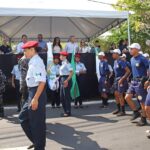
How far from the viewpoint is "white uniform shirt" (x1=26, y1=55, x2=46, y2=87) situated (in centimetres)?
681

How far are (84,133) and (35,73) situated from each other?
106 inches

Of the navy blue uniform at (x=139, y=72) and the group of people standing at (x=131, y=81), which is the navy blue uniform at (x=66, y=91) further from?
the navy blue uniform at (x=139, y=72)

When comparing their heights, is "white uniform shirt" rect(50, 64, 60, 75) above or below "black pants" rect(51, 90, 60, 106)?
above

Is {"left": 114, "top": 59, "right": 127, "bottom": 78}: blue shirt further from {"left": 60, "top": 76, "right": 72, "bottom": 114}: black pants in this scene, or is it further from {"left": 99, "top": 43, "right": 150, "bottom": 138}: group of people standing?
{"left": 60, "top": 76, "right": 72, "bottom": 114}: black pants

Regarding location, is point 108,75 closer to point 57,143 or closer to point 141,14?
point 57,143

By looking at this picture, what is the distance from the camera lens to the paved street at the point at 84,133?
7848 millimetres

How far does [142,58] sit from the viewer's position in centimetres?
932

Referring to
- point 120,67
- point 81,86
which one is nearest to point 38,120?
point 120,67

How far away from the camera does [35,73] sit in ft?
22.4

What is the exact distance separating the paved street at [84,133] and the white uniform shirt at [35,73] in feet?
5.00

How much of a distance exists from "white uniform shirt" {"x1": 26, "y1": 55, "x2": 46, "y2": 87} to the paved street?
1525mm

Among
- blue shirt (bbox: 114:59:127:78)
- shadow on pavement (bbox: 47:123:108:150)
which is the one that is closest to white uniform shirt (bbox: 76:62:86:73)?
blue shirt (bbox: 114:59:127:78)

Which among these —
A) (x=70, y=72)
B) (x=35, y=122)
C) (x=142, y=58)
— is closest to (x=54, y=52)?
(x=70, y=72)

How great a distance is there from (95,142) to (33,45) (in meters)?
2.42
